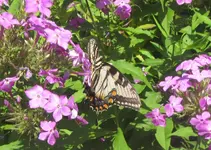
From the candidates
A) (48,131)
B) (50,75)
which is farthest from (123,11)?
(48,131)

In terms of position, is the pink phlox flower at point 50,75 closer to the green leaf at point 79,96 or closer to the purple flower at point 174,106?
the green leaf at point 79,96

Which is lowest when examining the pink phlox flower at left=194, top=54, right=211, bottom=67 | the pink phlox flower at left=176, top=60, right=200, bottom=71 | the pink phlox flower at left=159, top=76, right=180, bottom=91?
the pink phlox flower at left=159, top=76, right=180, bottom=91

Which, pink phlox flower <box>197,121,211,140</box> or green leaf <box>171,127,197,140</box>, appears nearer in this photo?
pink phlox flower <box>197,121,211,140</box>

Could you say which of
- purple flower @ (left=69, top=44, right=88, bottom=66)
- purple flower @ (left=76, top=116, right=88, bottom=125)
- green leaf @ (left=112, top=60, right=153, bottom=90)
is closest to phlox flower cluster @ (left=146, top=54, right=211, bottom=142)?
green leaf @ (left=112, top=60, right=153, bottom=90)

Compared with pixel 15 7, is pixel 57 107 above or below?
below

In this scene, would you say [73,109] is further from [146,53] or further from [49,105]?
[146,53]

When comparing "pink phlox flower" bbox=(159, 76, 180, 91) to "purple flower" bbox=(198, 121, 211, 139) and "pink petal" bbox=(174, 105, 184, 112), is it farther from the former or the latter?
"purple flower" bbox=(198, 121, 211, 139)
